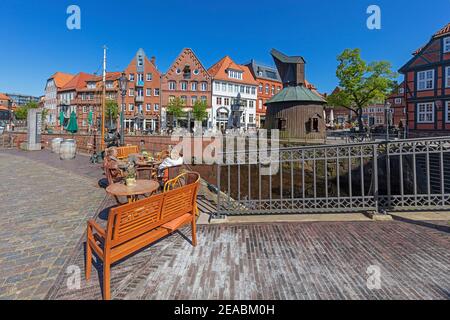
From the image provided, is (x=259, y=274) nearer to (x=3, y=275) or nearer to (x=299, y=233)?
(x=299, y=233)

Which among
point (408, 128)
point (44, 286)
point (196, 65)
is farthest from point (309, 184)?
point (196, 65)

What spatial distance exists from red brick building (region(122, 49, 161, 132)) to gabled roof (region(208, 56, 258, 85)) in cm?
1152

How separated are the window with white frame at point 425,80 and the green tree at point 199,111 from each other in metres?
30.9

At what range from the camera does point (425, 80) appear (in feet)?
92.8

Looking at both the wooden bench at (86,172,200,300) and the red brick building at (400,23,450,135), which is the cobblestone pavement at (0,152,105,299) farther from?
the red brick building at (400,23,450,135)

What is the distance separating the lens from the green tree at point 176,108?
4247 cm

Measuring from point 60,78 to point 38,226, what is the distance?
77.8m

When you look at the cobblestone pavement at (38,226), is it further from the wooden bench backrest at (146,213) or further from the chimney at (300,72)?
the chimney at (300,72)

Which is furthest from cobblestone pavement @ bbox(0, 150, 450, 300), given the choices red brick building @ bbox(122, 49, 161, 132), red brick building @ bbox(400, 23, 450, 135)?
red brick building @ bbox(122, 49, 161, 132)

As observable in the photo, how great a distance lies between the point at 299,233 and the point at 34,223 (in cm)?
510

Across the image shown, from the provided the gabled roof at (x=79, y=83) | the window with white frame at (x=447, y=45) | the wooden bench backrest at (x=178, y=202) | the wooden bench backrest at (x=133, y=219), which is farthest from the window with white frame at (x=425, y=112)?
the gabled roof at (x=79, y=83)

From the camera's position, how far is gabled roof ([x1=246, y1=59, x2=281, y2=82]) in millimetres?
56694

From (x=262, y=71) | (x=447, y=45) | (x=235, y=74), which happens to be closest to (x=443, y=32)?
(x=447, y=45)

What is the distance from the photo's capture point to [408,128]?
2997 cm
